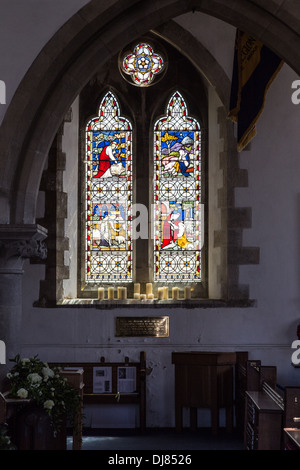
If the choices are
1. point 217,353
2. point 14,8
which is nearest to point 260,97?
point 14,8

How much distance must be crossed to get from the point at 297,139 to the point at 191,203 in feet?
5.08

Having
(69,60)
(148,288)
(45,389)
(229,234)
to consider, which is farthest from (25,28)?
(148,288)

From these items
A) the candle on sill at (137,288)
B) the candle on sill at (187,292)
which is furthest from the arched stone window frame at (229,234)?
the candle on sill at (137,288)

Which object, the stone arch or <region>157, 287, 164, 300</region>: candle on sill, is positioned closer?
the stone arch

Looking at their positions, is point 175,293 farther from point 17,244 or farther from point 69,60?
point 69,60

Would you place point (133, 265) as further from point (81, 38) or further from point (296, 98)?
point (81, 38)

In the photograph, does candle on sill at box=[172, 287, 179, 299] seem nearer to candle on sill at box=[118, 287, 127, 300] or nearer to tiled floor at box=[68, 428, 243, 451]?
candle on sill at box=[118, 287, 127, 300]

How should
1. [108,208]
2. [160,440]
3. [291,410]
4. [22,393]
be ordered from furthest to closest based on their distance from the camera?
1. [108,208]
2. [160,440]
3. [22,393]
4. [291,410]

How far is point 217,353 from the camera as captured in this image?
7469mm

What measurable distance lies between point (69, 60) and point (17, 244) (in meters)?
1.57

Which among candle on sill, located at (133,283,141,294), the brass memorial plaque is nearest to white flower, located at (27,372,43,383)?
the brass memorial plaque

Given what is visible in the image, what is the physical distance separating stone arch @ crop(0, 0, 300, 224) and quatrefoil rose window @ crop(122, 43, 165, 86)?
288cm

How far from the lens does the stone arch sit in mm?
5461

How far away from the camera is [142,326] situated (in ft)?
25.5
